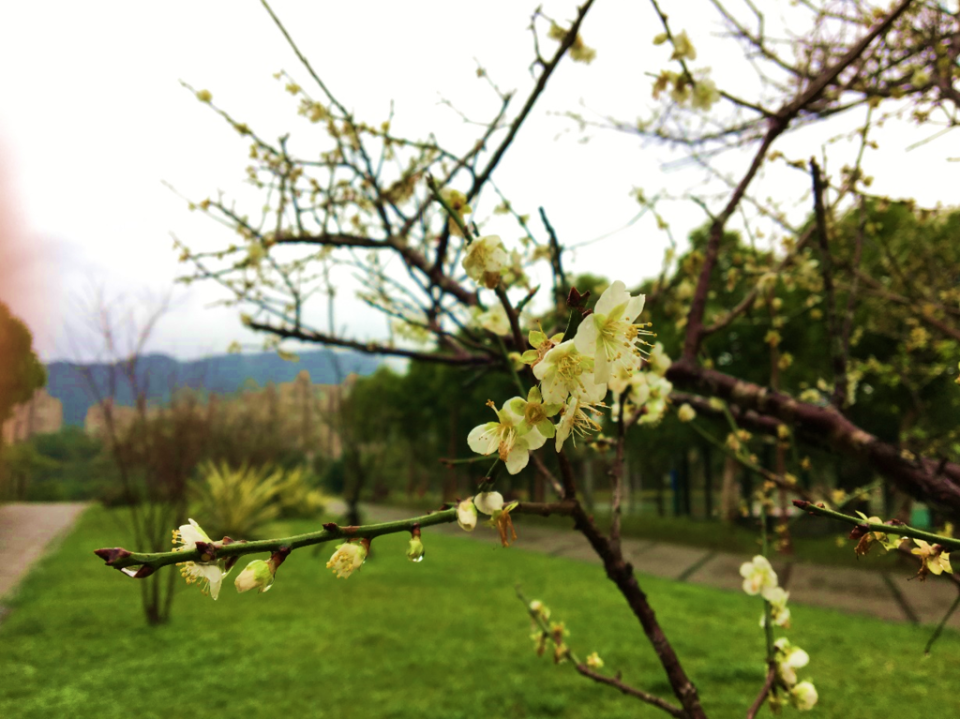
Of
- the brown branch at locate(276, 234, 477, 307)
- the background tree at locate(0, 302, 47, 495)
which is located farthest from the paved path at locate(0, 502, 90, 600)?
the brown branch at locate(276, 234, 477, 307)

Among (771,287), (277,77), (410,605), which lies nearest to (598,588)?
(410,605)

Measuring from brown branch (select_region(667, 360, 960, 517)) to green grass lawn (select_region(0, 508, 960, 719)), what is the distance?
1833 millimetres

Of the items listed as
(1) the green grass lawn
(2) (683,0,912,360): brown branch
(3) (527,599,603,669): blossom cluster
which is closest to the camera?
(3) (527,599,603,669): blossom cluster

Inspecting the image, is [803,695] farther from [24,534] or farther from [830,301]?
[24,534]

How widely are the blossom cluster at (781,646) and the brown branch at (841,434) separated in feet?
0.97

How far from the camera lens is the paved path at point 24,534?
3520 mm

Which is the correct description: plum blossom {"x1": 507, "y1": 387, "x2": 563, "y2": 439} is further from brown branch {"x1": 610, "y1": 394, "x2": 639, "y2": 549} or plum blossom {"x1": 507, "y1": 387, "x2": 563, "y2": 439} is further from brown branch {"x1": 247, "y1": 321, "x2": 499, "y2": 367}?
brown branch {"x1": 247, "y1": 321, "x2": 499, "y2": 367}

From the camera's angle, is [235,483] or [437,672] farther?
[235,483]

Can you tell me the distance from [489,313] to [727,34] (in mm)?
1965

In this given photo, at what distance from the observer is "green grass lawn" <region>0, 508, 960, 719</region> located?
2514 millimetres

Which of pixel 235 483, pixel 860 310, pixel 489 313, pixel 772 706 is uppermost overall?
pixel 860 310

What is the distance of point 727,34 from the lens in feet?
6.96

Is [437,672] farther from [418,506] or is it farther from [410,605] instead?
[418,506]

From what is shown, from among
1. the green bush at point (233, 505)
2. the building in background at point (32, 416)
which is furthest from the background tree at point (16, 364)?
the green bush at point (233, 505)
